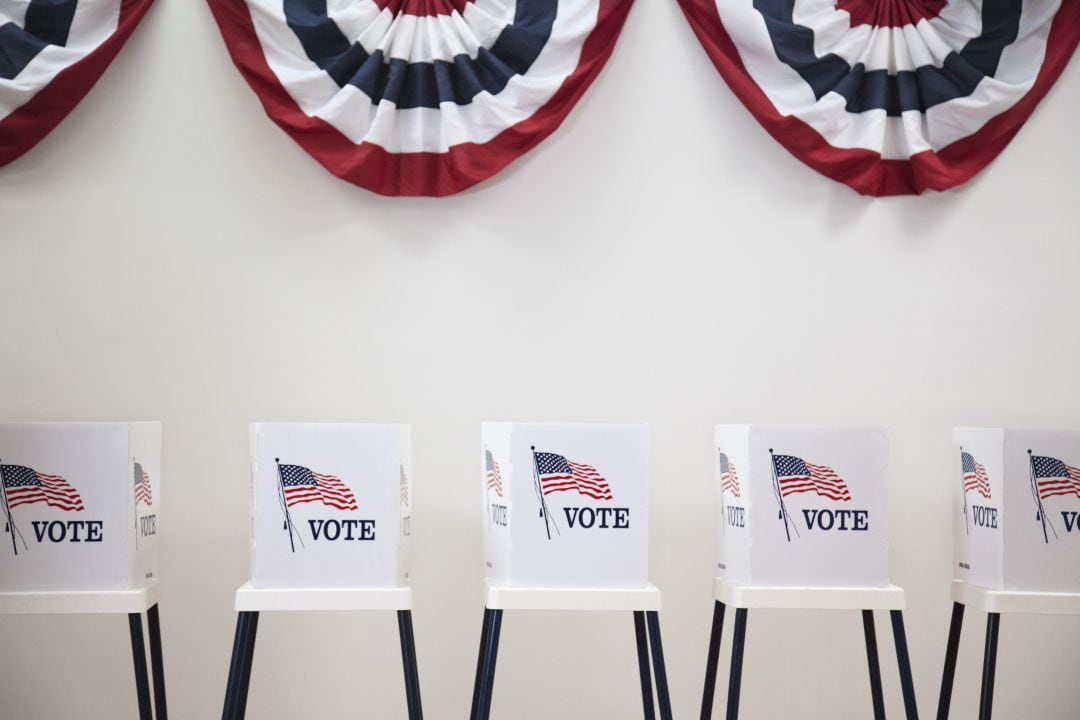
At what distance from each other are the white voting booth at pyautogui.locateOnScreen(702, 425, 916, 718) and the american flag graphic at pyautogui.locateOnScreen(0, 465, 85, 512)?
1.37 m

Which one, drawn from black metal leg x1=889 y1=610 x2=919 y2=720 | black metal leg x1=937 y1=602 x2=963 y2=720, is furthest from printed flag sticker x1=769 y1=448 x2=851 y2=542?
black metal leg x1=937 y1=602 x2=963 y2=720

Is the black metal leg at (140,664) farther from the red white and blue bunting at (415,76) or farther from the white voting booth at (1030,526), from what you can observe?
the white voting booth at (1030,526)

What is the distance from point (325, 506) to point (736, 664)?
2.95ft

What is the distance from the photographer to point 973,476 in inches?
84.8

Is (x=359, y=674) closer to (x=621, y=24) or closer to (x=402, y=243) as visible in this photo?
(x=402, y=243)

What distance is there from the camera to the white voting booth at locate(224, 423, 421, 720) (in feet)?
6.17

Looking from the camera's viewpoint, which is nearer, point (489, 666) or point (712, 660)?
point (489, 666)

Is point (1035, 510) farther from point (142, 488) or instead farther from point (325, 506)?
point (142, 488)

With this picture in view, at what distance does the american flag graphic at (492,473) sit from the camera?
1983mm

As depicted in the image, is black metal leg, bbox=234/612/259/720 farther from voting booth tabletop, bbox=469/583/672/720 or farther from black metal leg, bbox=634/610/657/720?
black metal leg, bbox=634/610/657/720

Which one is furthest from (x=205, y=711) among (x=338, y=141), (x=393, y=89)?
(x=393, y=89)

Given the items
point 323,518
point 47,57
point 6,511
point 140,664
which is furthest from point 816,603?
point 47,57

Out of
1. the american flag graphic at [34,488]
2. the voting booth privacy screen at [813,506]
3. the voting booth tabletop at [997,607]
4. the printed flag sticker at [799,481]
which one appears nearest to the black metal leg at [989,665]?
the voting booth tabletop at [997,607]

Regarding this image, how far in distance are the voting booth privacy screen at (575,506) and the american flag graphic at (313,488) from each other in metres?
0.32
